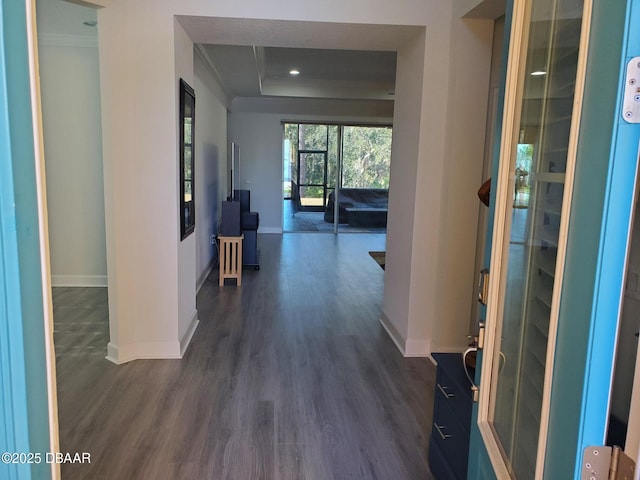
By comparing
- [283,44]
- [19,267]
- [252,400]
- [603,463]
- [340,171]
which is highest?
[283,44]

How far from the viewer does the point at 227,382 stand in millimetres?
3082

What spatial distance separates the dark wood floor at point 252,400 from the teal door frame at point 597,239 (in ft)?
5.07

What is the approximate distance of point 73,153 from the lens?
5.18 m

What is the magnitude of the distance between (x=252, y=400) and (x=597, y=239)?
244 cm

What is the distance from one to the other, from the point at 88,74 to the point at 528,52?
16.5 feet

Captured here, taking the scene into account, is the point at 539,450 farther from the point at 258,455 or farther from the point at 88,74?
the point at 88,74

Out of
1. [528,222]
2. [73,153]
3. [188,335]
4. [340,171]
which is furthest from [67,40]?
[340,171]

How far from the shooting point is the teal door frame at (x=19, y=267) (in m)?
0.74

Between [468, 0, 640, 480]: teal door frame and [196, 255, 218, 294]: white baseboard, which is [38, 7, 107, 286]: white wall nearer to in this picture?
[196, 255, 218, 294]: white baseboard

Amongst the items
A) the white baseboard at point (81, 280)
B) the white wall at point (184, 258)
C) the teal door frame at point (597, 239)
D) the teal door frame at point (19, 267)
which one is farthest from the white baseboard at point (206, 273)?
the teal door frame at point (597, 239)

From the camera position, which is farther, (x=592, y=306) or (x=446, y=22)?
(x=446, y=22)

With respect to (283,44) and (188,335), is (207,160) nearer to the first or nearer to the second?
(283,44)

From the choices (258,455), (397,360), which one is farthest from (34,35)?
(397,360)

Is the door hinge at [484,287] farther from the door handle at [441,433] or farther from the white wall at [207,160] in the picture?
the white wall at [207,160]
